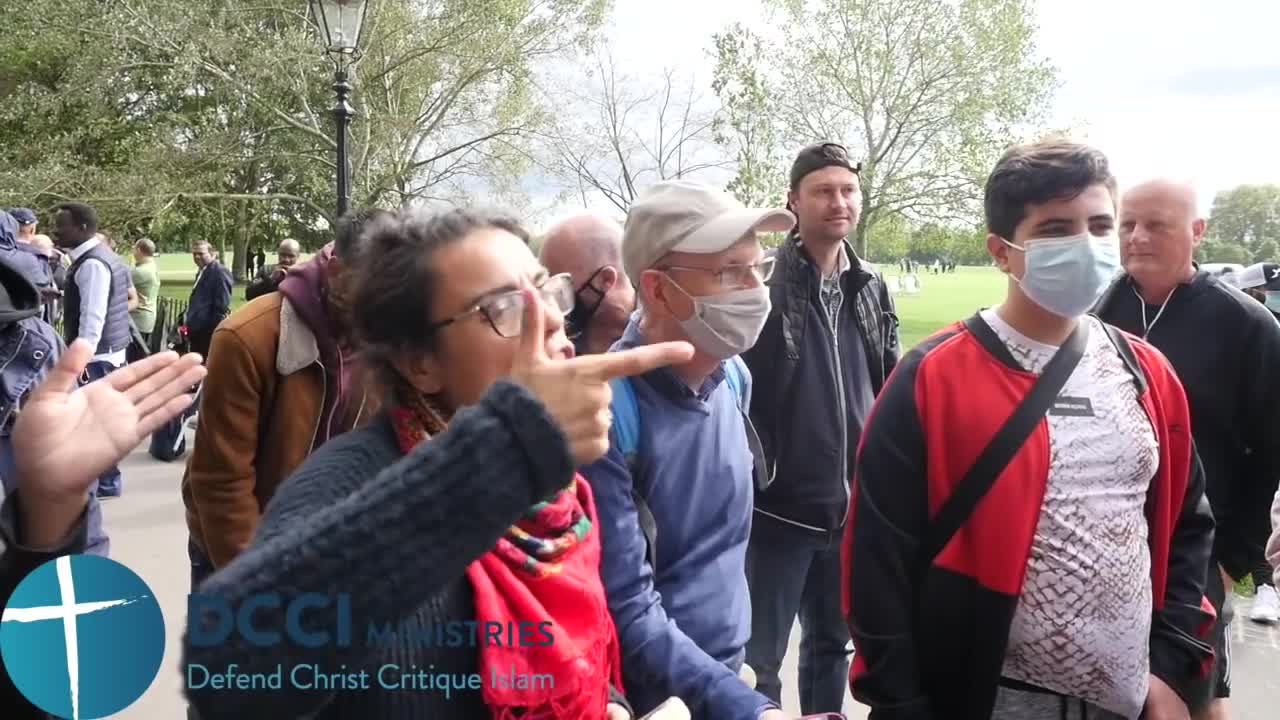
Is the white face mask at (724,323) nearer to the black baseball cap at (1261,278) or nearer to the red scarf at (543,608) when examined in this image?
the red scarf at (543,608)

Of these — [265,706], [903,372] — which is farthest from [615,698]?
[903,372]

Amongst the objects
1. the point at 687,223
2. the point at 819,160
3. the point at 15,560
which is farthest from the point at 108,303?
the point at 687,223

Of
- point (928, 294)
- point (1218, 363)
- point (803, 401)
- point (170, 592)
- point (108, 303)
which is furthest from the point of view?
point (928, 294)

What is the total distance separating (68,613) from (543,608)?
1091mm

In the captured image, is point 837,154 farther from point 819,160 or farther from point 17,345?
point 17,345

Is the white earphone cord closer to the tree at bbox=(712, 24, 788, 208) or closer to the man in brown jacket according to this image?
the man in brown jacket

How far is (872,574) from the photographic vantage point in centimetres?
195

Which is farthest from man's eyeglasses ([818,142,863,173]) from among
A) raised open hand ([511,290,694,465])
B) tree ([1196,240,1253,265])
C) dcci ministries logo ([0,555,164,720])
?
tree ([1196,240,1253,265])

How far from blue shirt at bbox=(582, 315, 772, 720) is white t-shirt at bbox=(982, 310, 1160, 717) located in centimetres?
64

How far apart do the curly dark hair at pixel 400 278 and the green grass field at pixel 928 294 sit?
1932 centimetres

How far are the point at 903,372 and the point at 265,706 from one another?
1.49 meters

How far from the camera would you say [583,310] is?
112 inches

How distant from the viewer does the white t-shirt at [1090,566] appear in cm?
189

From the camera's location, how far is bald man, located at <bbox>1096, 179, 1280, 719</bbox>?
290 cm
